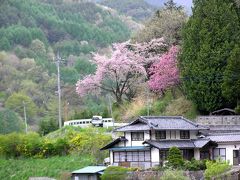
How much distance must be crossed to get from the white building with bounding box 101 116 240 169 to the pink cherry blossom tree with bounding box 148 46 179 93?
890cm

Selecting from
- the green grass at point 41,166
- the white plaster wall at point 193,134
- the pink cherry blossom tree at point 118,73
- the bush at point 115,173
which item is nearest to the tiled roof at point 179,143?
the white plaster wall at point 193,134

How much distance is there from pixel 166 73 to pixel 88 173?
46.7ft

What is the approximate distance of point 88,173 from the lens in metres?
35.4

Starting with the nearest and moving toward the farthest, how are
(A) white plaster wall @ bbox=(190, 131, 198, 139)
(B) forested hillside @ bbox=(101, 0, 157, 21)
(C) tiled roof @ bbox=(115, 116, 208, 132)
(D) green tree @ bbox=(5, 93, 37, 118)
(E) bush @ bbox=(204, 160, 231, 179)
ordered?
(E) bush @ bbox=(204, 160, 231, 179) → (C) tiled roof @ bbox=(115, 116, 208, 132) → (A) white plaster wall @ bbox=(190, 131, 198, 139) → (D) green tree @ bbox=(5, 93, 37, 118) → (B) forested hillside @ bbox=(101, 0, 157, 21)

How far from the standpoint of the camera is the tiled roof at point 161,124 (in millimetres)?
37375

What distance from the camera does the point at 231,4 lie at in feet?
140

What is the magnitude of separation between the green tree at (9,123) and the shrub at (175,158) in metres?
32.3

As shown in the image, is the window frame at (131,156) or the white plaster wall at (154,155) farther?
the window frame at (131,156)

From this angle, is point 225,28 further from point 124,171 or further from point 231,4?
point 124,171

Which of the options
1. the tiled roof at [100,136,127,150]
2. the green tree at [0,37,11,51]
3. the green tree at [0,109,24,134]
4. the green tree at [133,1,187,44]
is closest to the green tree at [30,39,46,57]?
the green tree at [0,37,11,51]

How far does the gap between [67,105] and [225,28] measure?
3277cm

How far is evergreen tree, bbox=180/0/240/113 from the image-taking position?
1615 inches

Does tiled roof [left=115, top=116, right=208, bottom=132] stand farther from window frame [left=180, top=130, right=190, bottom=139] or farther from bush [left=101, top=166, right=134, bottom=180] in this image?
bush [left=101, top=166, right=134, bottom=180]

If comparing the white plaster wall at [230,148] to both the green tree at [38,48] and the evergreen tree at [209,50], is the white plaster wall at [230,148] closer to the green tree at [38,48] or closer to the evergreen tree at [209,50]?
the evergreen tree at [209,50]
